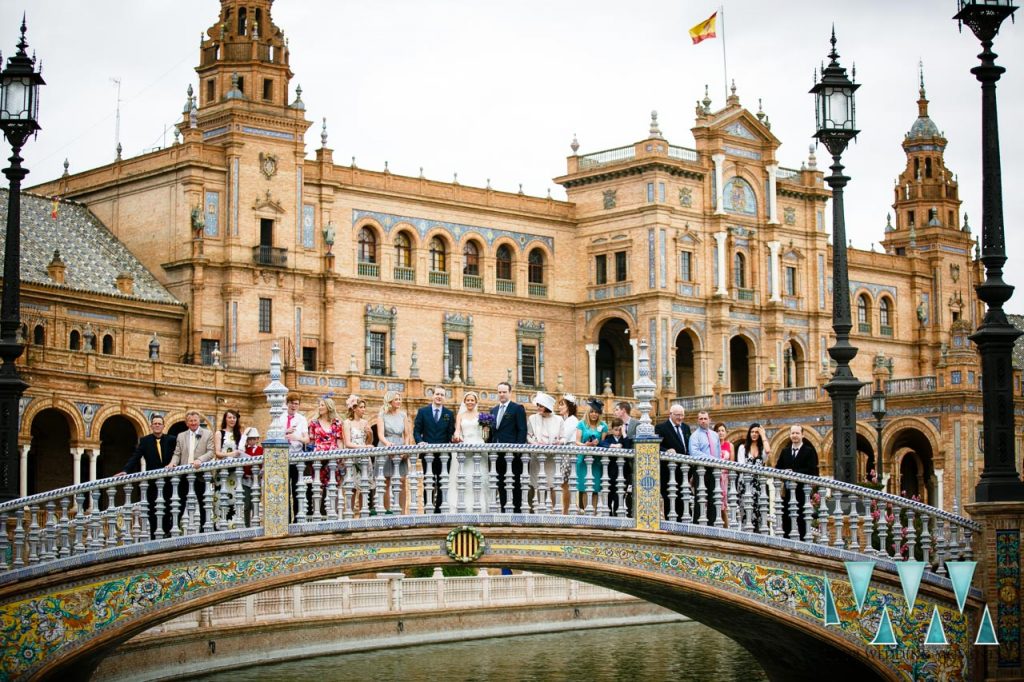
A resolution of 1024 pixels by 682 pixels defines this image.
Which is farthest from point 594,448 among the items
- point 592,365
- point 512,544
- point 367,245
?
point 592,365

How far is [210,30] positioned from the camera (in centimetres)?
5525

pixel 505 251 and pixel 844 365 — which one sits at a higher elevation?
pixel 505 251

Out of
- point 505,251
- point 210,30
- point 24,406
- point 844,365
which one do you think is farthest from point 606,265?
point 844,365

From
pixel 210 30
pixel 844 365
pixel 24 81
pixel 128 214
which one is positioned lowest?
pixel 844 365

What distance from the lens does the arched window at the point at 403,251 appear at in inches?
2382

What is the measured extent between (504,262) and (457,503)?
48.5 meters

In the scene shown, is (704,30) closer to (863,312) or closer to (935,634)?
(863,312)

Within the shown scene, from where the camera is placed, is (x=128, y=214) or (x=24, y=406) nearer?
(x=24, y=406)

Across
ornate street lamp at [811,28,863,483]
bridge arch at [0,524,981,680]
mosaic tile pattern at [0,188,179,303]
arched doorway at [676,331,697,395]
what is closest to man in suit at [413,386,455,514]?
bridge arch at [0,524,981,680]

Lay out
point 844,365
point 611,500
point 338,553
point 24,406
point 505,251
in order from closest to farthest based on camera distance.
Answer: point 338,553 → point 611,500 → point 844,365 → point 24,406 → point 505,251

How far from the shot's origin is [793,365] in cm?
6862

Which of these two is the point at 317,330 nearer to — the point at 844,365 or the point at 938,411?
the point at 938,411

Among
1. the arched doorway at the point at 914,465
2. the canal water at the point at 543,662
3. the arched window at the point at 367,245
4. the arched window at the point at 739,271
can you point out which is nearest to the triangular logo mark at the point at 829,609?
the canal water at the point at 543,662

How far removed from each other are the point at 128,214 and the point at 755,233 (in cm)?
2498
